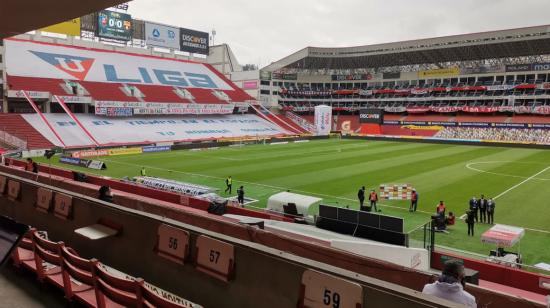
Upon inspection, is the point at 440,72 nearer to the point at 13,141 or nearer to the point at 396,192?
the point at 396,192

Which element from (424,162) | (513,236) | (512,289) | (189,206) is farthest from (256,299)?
(424,162)

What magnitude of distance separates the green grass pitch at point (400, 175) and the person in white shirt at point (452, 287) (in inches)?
467

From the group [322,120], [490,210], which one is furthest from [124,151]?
[322,120]

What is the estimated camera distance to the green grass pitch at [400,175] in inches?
758

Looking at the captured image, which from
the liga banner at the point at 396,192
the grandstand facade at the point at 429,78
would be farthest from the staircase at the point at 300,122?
the liga banner at the point at 396,192

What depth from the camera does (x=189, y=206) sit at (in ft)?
59.3

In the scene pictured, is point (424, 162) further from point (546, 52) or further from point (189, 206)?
point (546, 52)

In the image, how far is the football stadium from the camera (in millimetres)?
4605

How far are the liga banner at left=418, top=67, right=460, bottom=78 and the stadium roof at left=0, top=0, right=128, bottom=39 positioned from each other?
88.5 metres

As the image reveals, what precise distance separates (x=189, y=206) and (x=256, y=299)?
14252 millimetres

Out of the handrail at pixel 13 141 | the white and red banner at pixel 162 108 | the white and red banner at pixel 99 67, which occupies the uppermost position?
the white and red banner at pixel 99 67

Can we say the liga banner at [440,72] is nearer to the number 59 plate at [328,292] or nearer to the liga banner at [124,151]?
the liga banner at [124,151]

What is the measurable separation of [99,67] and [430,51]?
191ft

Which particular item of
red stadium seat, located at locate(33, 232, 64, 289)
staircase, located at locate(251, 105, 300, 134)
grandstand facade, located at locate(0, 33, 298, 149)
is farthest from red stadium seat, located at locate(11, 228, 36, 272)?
staircase, located at locate(251, 105, 300, 134)
